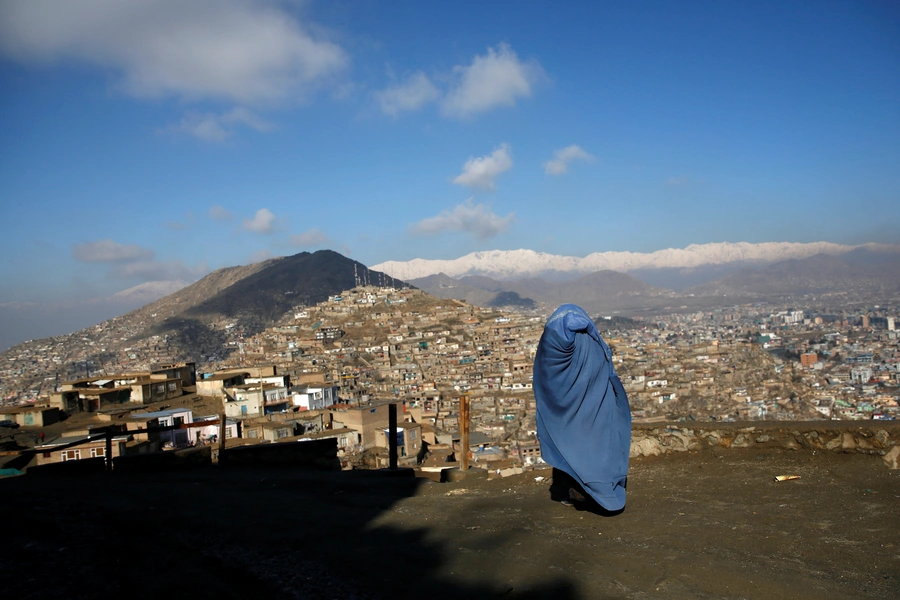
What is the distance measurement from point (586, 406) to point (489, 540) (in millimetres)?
1234

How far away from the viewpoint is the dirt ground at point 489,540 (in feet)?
10.2

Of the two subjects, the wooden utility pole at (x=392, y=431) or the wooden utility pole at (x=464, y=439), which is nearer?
the wooden utility pole at (x=464, y=439)

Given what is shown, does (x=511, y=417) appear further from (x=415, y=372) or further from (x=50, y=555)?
(x=50, y=555)

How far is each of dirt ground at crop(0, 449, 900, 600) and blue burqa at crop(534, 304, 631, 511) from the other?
35 cm

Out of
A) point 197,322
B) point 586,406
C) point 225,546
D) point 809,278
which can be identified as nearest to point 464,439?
point 586,406

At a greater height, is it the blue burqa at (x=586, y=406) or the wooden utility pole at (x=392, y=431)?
the blue burqa at (x=586, y=406)

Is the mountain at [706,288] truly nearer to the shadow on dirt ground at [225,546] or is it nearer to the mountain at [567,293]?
the mountain at [567,293]

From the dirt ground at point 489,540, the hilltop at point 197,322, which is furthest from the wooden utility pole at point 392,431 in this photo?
the hilltop at point 197,322

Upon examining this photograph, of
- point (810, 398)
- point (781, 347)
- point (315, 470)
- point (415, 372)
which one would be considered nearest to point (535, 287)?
point (781, 347)

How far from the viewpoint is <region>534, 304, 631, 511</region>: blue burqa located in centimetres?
429

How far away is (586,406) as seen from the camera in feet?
14.4

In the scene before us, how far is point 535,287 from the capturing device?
140250mm

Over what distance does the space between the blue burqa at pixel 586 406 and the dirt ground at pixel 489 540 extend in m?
0.35

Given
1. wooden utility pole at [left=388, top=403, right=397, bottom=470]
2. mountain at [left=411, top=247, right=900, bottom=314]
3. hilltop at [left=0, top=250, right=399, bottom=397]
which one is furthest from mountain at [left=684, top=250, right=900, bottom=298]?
wooden utility pole at [left=388, top=403, right=397, bottom=470]
